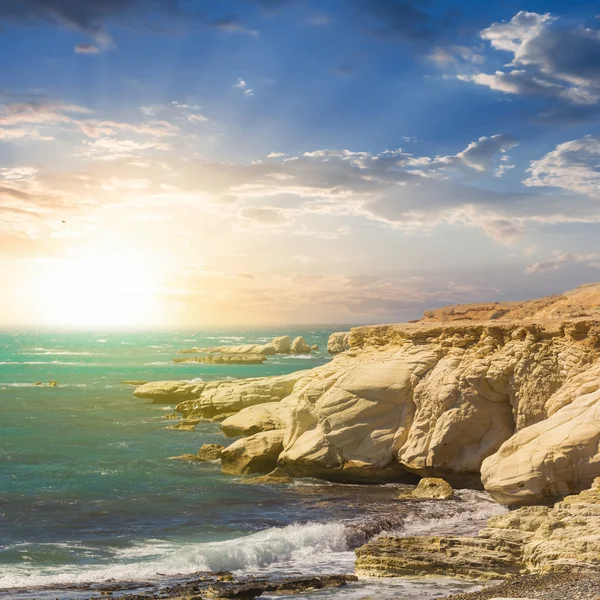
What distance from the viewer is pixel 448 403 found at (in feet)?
88.4

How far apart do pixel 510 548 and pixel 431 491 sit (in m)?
8.32

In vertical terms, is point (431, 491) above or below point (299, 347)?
below

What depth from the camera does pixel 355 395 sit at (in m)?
29.2

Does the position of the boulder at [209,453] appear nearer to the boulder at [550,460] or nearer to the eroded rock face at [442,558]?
the boulder at [550,460]

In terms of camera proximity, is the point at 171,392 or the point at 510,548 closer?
the point at 510,548

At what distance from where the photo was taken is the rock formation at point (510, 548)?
1606cm

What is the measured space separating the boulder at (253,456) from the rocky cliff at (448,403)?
0.51ft

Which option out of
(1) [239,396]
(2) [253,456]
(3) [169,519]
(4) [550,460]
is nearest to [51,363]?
(1) [239,396]

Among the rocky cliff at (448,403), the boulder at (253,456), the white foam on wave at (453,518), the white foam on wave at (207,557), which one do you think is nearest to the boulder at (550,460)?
the rocky cliff at (448,403)

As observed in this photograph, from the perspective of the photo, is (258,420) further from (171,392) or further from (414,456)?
(171,392)

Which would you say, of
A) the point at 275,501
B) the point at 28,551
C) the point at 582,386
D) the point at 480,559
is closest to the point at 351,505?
the point at 275,501

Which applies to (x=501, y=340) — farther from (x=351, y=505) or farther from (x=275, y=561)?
(x=275, y=561)

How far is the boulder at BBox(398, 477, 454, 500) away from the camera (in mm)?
25188

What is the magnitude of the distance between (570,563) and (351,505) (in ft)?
36.3
